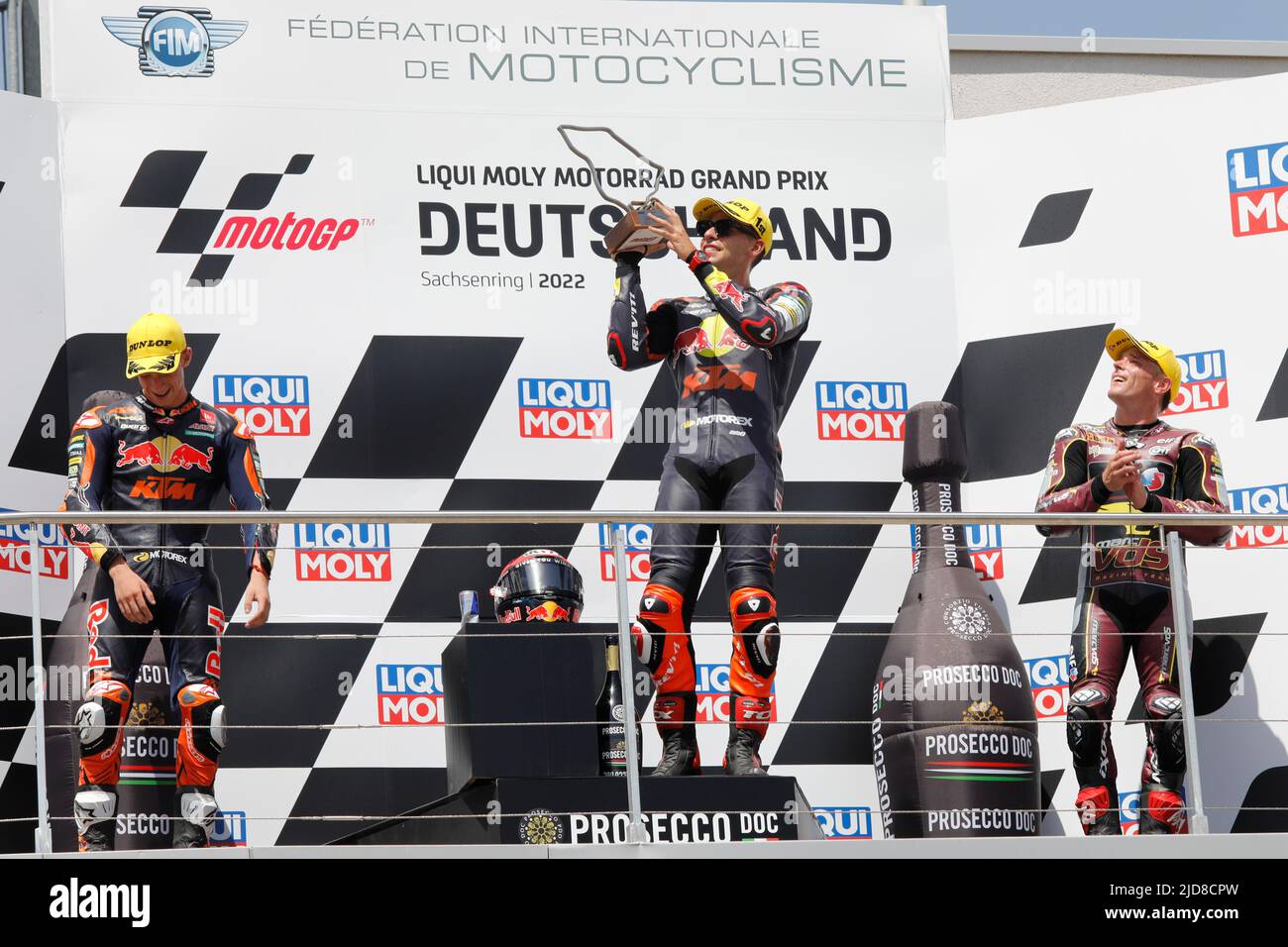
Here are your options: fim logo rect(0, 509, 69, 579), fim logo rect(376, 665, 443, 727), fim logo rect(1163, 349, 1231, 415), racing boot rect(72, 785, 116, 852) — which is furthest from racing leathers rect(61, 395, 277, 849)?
fim logo rect(1163, 349, 1231, 415)

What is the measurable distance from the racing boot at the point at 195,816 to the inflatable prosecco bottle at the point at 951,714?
1.93 metres

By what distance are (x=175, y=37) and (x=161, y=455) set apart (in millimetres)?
2062

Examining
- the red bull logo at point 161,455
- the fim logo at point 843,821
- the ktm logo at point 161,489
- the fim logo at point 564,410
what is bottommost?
the fim logo at point 843,821

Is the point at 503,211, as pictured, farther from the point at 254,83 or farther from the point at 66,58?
the point at 66,58

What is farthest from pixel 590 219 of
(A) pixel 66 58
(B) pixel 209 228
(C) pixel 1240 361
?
(C) pixel 1240 361

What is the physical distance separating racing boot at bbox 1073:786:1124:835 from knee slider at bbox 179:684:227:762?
2303 mm

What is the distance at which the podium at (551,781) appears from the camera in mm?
5117

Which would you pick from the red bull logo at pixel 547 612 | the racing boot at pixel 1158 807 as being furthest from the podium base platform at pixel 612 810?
the racing boot at pixel 1158 807

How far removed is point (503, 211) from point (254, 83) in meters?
0.97

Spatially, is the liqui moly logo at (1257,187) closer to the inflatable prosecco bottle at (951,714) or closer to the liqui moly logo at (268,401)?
the inflatable prosecco bottle at (951,714)

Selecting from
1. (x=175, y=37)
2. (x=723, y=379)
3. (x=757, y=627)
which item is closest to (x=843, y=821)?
(x=757, y=627)

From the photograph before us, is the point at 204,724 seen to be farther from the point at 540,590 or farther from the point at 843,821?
the point at 843,821

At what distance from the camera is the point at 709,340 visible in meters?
6.05

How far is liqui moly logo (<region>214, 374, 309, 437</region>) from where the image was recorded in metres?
7.07
